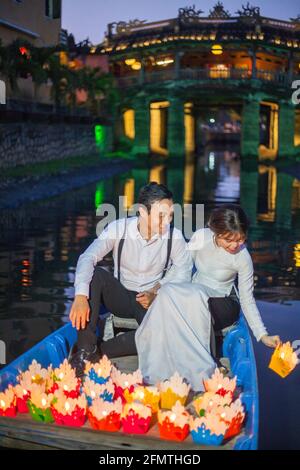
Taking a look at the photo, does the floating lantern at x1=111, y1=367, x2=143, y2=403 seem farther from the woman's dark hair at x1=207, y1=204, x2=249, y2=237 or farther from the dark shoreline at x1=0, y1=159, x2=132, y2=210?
the dark shoreline at x1=0, y1=159, x2=132, y2=210

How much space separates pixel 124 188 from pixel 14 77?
7419 millimetres

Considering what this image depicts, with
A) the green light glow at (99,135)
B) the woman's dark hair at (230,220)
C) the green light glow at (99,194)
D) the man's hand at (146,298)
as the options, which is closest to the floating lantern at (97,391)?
the man's hand at (146,298)

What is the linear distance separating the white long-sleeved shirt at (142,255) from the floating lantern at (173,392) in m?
1.25

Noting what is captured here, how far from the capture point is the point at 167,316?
424cm

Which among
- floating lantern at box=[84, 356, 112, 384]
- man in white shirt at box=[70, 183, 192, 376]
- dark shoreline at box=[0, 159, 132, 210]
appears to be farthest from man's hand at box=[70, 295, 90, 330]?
dark shoreline at box=[0, 159, 132, 210]

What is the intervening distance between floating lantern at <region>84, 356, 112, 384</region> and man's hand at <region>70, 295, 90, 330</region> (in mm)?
340

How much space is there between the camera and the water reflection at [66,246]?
7117 millimetres

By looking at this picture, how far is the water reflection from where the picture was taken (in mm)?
7117

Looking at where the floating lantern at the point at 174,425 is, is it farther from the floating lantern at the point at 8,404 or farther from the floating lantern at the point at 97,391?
the floating lantern at the point at 8,404

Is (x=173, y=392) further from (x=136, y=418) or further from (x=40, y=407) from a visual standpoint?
(x=40, y=407)

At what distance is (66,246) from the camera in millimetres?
11266

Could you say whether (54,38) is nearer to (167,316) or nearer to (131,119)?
(131,119)

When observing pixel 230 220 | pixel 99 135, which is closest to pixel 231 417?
pixel 230 220

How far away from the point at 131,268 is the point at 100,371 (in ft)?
3.69
